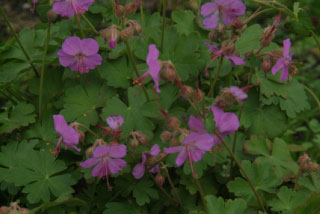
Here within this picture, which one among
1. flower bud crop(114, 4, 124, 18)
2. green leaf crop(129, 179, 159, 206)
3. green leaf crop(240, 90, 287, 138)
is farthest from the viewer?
green leaf crop(240, 90, 287, 138)

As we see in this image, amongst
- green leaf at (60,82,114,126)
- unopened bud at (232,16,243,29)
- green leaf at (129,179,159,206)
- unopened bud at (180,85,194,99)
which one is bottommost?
green leaf at (129,179,159,206)

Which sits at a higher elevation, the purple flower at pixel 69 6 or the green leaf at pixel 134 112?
the purple flower at pixel 69 6

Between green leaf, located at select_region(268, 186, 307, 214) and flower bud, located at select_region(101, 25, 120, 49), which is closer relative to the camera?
flower bud, located at select_region(101, 25, 120, 49)

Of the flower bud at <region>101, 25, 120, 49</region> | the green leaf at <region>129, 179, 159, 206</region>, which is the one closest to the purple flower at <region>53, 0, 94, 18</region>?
the flower bud at <region>101, 25, 120, 49</region>

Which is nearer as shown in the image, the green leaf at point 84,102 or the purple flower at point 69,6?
the purple flower at point 69,6

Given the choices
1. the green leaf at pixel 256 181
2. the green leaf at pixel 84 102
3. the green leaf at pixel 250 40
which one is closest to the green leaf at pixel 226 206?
the green leaf at pixel 256 181

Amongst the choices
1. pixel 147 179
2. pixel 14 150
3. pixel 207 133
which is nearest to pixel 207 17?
pixel 207 133

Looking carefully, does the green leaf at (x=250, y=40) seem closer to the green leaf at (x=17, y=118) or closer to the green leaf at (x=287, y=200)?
the green leaf at (x=287, y=200)

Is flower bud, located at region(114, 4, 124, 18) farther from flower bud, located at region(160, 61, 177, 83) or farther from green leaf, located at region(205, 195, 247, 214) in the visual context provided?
green leaf, located at region(205, 195, 247, 214)
